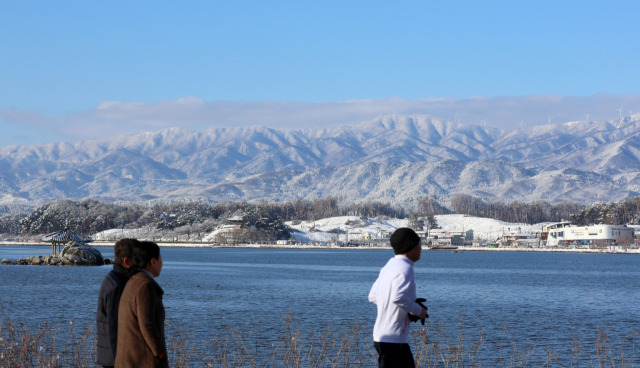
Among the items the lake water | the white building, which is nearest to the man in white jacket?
the lake water

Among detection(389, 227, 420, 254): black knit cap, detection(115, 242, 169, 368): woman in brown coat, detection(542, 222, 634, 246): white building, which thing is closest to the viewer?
detection(115, 242, 169, 368): woman in brown coat

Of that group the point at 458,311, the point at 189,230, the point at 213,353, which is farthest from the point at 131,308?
the point at 189,230

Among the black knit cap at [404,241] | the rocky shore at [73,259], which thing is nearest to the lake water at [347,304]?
the black knit cap at [404,241]

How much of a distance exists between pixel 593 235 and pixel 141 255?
16553 cm

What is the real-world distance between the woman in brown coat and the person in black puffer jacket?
0.31 m

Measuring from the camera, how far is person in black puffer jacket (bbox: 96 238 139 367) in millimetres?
7480

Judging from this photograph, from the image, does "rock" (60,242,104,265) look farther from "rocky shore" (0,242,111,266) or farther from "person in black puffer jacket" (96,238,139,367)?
"person in black puffer jacket" (96,238,139,367)

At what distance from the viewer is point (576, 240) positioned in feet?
556

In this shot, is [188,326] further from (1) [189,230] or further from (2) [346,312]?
(1) [189,230]

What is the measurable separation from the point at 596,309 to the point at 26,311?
88.4 feet

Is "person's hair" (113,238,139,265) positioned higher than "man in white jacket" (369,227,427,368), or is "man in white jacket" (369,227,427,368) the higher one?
"person's hair" (113,238,139,265)

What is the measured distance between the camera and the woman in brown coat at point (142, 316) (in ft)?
22.7

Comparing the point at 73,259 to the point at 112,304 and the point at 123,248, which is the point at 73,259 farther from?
the point at 123,248

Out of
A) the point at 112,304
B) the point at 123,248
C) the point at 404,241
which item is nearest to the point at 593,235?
the point at 404,241
